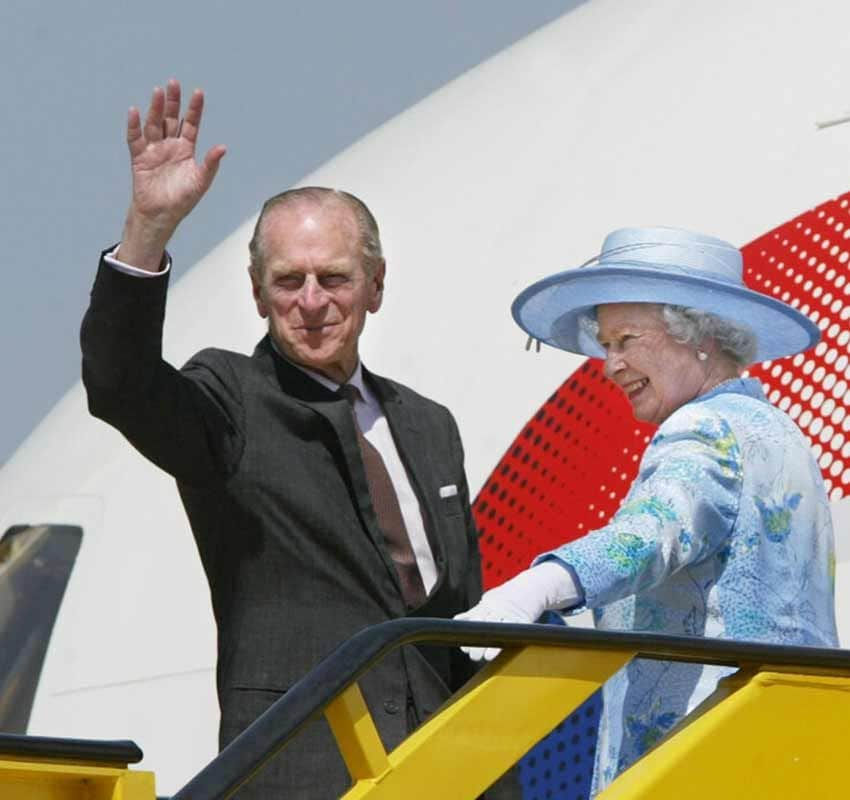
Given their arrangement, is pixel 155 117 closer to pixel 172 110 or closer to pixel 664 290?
pixel 172 110

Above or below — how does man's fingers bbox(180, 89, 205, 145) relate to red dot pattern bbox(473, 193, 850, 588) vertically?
above

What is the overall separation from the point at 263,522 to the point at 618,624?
75cm

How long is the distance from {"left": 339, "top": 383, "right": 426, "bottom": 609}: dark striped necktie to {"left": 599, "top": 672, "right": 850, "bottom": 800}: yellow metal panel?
84 cm

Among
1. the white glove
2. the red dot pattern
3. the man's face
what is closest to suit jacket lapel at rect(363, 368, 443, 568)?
the man's face

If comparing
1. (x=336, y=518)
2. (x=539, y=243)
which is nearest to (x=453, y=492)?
(x=336, y=518)

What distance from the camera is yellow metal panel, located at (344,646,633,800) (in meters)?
3.36

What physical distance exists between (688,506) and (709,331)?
1.89 feet

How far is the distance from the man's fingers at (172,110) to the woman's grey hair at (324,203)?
355mm

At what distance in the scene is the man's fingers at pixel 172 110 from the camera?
4344 mm

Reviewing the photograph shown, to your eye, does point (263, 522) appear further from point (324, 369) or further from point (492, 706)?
point (492, 706)

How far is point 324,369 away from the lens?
4555mm

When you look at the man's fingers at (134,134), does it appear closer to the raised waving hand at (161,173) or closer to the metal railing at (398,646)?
the raised waving hand at (161,173)

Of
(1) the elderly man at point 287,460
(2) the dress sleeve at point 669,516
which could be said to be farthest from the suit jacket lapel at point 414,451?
(2) the dress sleeve at point 669,516

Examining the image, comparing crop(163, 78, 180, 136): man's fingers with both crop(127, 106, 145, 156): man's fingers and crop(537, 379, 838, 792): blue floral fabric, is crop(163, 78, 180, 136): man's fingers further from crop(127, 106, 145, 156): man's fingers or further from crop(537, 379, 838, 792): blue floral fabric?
crop(537, 379, 838, 792): blue floral fabric
